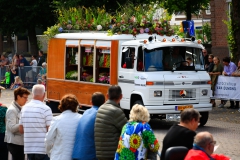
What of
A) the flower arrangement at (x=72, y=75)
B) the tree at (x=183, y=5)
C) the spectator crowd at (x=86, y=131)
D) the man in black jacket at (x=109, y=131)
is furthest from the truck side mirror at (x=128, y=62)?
the tree at (x=183, y=5)

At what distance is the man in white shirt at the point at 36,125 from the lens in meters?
10.1

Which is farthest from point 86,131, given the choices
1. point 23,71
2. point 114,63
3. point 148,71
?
point 23,71

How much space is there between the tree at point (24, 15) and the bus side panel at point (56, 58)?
72.0 ft

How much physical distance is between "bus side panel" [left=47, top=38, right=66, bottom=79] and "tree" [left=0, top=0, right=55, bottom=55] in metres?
21.9

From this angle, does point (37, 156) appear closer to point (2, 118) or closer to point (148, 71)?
point (2, 118)

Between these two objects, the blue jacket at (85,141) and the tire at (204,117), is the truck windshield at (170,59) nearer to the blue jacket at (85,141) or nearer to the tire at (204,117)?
the tire at (204,117)

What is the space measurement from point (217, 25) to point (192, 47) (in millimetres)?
20404

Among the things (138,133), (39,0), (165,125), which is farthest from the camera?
(39,0)

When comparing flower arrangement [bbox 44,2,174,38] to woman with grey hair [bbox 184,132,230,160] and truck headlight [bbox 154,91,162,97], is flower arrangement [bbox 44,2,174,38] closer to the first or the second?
truck headlight [bbox 154,91,162,97]

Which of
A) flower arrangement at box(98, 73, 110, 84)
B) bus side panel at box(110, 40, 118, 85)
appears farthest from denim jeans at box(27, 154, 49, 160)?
flower arrangement at box(98, 73, 110, 84)

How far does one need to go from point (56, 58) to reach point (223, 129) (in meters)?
6.24

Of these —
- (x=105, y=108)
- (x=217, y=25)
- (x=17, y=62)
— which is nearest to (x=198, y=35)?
(x=217, y=25)

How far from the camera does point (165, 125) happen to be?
19.6 metres

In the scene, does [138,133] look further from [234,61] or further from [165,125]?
[234,61]
